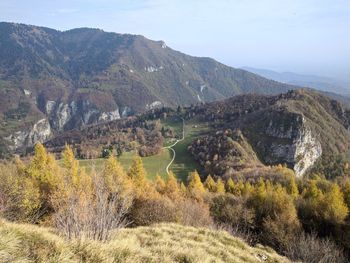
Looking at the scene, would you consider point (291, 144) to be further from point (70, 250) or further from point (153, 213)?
point (70, 250)

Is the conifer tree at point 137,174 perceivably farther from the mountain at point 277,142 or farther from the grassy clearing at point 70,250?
the mountain at point 277,142

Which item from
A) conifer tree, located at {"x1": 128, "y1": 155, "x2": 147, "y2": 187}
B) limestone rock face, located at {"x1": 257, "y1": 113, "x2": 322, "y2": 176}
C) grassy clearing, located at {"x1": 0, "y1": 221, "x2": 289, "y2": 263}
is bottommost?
limestone rock face, located at {"x1": 257, "y1": 113, "x2": 322, "y2": 176}

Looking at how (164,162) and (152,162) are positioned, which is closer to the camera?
(152,162)

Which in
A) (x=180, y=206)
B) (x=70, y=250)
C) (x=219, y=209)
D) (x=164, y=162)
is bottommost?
(x=164, y=162)

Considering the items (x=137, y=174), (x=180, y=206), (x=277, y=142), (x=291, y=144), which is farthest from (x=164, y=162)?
(x=180, y=206)

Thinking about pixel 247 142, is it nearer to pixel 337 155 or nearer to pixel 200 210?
pixel 337 155

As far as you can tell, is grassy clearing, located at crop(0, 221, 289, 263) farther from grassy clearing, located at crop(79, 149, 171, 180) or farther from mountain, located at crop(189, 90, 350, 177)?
mountain, located at crop(189, 90, 350, 177)

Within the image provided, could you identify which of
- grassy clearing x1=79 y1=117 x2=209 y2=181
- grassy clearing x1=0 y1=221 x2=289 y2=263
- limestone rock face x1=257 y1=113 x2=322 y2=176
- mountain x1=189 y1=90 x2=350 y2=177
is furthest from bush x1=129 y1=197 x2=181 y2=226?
limestone rock face x1=257 y1=113 x2=322 y2=176

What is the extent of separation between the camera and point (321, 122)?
198500 millimetres

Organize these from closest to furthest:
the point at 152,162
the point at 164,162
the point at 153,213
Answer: the point at 153,213 < the point at 152,162 < the point at 164,162

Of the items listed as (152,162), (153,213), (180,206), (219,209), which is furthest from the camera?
(152,162)

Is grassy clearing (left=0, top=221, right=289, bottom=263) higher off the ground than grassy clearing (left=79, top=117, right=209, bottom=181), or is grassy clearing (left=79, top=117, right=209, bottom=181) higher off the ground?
grassy clearing (left=0, top=221, right=289, bottom=263)

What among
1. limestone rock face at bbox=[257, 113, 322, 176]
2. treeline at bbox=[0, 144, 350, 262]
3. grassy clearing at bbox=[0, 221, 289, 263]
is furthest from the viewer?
limestone rock face at bbox=[257, 113, 322, 176]

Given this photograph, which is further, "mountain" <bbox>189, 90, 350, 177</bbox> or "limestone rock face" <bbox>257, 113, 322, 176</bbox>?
"limestone rock face" <bbox>257, 113, 322, 176</bbox>
